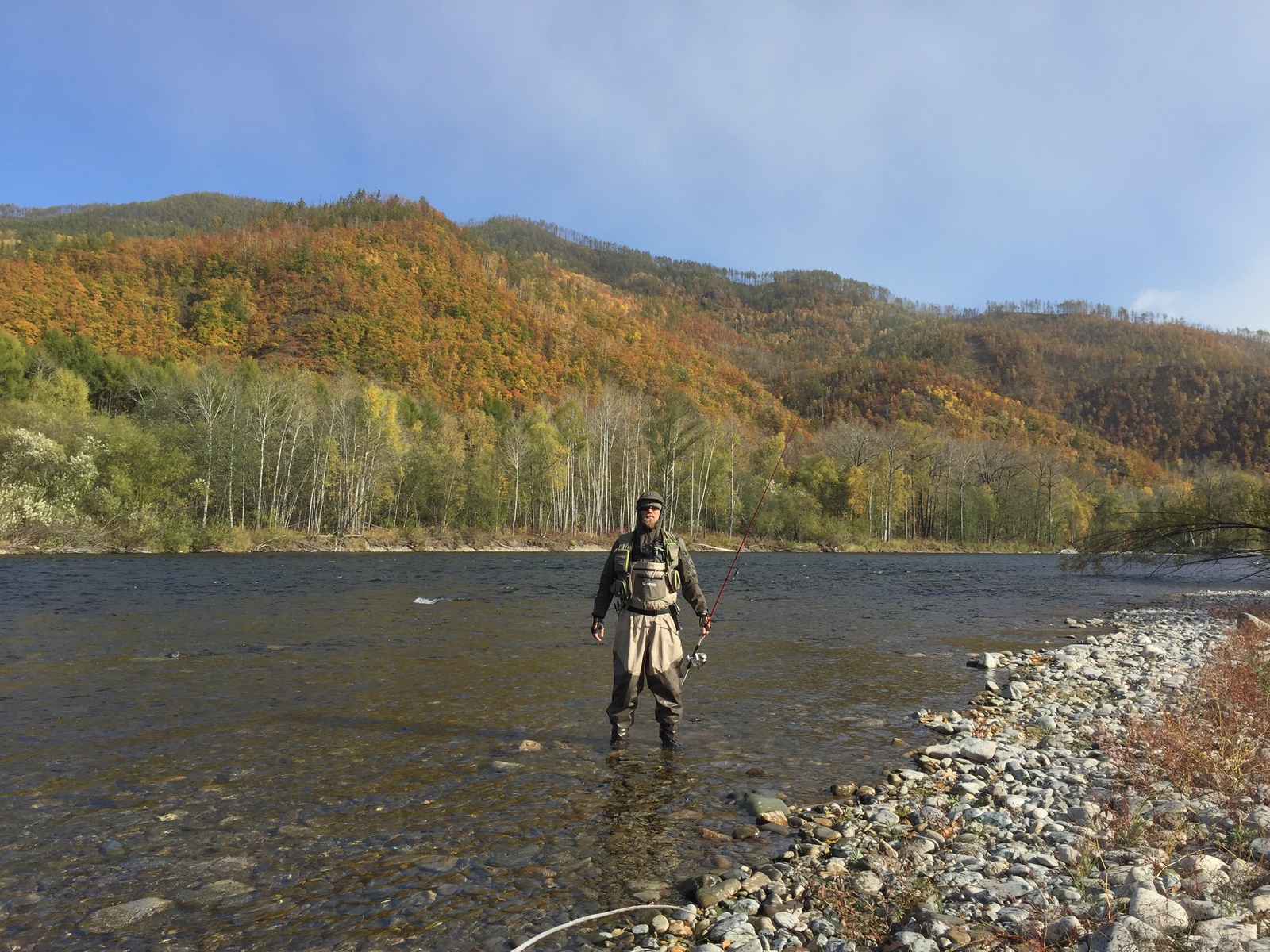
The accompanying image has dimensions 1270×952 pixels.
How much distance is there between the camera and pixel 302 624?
1620cm

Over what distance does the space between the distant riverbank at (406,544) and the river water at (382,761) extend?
914 inches

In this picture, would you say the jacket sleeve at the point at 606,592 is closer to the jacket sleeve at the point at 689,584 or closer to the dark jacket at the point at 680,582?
the dark jacket at the point at 680,582

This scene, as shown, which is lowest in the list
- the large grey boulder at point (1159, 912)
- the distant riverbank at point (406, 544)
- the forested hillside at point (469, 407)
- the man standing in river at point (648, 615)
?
the distant riverbank at point (406, 544)

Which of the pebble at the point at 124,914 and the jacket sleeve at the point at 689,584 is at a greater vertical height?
the jacket sleeve at the point at 689,584

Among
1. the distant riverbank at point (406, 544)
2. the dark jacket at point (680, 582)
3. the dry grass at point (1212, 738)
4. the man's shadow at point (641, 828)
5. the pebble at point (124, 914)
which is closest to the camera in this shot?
the pebble at point (124, 914)

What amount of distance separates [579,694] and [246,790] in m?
4.70

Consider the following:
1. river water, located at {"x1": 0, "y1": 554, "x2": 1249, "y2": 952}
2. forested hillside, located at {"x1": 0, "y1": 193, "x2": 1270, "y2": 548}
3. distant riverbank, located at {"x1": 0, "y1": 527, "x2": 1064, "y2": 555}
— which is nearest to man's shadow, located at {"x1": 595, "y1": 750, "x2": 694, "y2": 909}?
river water, located at {"x1": 0, "y1": 554, "x2": 1249, "y2": 952}

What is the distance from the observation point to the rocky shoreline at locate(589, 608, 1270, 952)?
371 centimetres

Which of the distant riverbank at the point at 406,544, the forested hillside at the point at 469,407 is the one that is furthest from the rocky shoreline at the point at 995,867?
the distant riverbank at the point at 406,544

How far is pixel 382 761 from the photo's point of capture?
23.6 ft

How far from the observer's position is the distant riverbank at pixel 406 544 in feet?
119

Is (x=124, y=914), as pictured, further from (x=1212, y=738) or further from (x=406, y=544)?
(x=406, y=544)

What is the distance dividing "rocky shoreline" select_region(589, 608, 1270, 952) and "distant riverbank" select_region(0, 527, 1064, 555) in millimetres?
40234

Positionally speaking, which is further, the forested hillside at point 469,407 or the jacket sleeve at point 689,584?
the forested hillside at point 469,407
